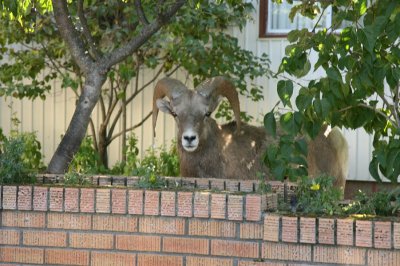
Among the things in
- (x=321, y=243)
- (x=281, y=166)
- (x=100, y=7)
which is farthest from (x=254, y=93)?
(x=321, y=243)

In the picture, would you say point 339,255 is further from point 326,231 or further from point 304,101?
point 304,101

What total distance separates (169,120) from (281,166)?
8183 millimetres

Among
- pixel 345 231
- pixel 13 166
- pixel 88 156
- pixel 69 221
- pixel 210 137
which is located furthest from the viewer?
pixel 88 156

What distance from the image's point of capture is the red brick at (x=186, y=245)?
279 inches

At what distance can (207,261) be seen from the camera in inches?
278

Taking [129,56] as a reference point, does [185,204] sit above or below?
below

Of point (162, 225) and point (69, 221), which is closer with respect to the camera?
point (162, 225)

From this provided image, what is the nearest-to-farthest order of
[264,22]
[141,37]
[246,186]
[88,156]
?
[246,186] < [141,37] < [88,156] < [264,22]

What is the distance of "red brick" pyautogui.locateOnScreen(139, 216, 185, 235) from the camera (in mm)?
7137

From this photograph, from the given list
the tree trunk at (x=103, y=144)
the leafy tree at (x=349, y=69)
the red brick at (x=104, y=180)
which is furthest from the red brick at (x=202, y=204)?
the tree trunk at (x=103, y=144)

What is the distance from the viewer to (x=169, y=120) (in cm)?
1561

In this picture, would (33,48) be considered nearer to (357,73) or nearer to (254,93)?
(254,93)

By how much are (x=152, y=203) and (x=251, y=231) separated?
2.28 ft

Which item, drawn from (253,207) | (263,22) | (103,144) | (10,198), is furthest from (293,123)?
(103,144)
